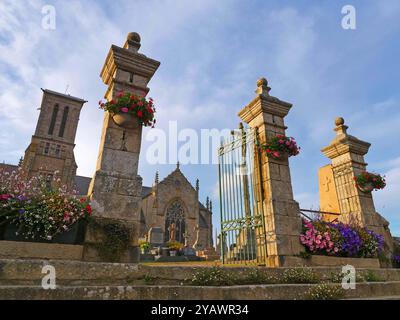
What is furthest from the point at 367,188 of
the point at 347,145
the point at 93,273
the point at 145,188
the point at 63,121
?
the point at 63,121

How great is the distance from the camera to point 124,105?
454 cm

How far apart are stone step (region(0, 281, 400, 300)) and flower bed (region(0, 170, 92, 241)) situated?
3.89 feet

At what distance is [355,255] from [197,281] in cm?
430

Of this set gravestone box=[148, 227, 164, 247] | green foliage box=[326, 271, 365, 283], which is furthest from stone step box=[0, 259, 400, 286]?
gravestone box=[148, 227, 164, 247]

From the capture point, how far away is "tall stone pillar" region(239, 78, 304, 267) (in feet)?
17.4

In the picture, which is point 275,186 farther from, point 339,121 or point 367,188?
point 339,121

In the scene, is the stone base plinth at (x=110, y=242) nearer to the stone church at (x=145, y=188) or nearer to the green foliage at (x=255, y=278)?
the green foliage at (x=255, y=278)

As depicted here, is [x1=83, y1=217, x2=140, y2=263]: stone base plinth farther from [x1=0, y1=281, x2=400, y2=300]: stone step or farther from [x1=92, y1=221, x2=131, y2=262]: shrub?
[x1=0, y1=281, x2=400, y2=300]: stone step

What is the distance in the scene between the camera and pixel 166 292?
9.51 ft

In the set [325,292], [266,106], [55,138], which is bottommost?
[325,292]

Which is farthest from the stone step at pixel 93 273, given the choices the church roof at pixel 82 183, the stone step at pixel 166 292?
the church roof at pixel 82 183

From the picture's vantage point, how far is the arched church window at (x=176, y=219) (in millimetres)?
30047

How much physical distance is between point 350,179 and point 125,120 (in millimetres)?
6055
